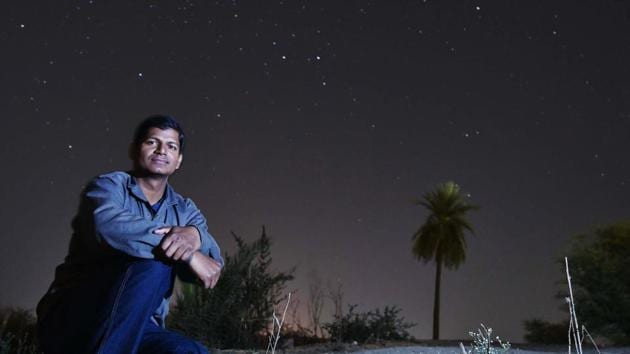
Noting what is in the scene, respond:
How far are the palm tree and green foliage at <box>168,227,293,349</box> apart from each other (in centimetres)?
2116

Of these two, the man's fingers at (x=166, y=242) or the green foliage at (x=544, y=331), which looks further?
the green foliage at (x=544, y=331)

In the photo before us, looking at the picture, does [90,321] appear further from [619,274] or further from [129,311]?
[619,274]

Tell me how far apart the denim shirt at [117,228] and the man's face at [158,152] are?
0.10 meters

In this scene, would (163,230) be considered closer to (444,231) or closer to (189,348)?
(189,348)

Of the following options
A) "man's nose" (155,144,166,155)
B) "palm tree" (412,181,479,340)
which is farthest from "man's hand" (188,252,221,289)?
"palm tree" (412,181,479,340)

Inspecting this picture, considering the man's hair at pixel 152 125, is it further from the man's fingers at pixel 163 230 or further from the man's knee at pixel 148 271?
the man's knee at pixel 148 271

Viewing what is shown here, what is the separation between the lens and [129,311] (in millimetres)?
2785

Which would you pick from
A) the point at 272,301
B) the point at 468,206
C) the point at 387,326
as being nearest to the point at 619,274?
the point at 387,326

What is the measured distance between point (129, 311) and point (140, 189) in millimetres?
776

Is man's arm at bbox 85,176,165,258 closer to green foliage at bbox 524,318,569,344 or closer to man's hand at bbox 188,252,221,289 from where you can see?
man's hand at bbox 188,252,221,289

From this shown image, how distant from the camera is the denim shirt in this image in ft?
9.68

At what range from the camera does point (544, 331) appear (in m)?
18.2

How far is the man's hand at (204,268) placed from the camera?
3094mm

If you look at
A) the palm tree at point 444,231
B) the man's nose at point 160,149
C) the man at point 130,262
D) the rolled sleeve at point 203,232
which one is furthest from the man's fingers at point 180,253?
the palm tree at point 444,231
